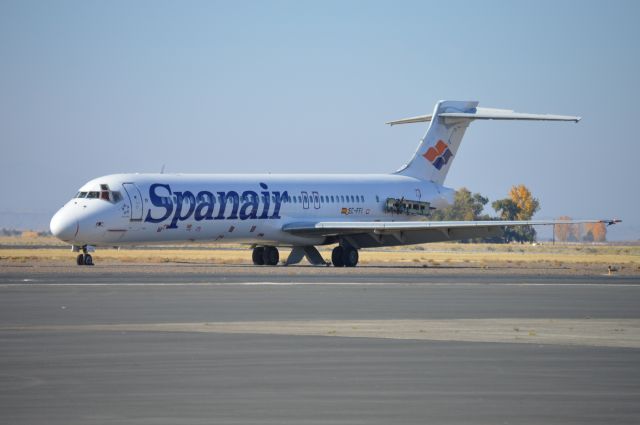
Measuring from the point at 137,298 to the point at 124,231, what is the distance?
62.8 ft

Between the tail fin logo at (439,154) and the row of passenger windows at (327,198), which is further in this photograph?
the tail fin logo at (439,154)

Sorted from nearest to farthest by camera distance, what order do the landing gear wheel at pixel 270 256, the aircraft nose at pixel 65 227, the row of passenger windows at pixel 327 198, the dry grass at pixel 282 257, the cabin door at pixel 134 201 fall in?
Result: the aircraft nose at pixel 65 227
the cabin door at pixel 134 201
the row of passenger windows at pixel 327 198
the landing gear wheel at pixel 270 256
the dry grass at pixel 282 257

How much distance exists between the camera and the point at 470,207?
161 m

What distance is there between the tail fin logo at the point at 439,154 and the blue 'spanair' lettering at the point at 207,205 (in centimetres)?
1044

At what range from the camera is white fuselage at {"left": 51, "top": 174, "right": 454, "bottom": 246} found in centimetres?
4697

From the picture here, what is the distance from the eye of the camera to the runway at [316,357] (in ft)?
40.3

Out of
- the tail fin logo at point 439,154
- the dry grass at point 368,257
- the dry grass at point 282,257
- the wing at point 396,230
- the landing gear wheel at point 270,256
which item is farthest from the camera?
the tail fin logo at point 439,154

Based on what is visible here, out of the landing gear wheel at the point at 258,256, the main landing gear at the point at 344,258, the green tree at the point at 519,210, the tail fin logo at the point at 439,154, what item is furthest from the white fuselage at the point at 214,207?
the green tree at the point at 519,210

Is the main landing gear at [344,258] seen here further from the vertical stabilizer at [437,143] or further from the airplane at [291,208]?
the vertical stabilizer at [437,143]

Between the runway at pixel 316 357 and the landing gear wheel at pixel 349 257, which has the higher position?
the landing gear wheel at pixel 349 257

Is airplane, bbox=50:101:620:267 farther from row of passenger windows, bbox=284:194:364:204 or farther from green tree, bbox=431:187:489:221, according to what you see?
green tree, bbox=431:187:489:221

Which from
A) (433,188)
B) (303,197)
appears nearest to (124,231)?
(303,197)


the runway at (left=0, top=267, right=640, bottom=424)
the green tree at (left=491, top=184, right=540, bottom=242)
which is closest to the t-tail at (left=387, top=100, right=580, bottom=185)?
the runway at (left=0, top=267, right=640, bottom=424)

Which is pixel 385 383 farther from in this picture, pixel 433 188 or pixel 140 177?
pixel 433 188
